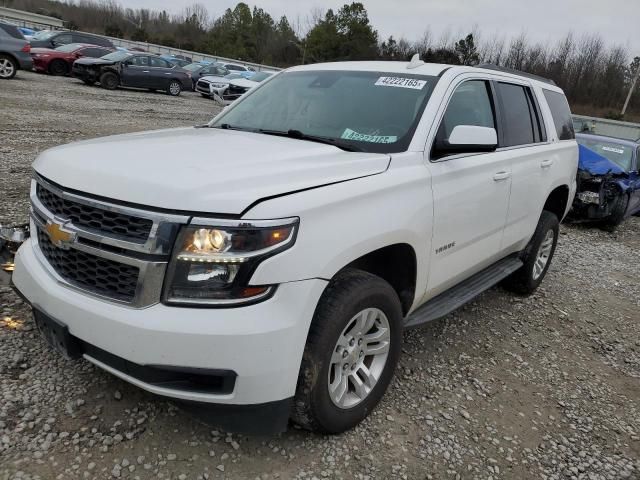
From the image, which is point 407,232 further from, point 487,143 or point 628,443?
point 628,443

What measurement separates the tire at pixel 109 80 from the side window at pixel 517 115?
1879 cm

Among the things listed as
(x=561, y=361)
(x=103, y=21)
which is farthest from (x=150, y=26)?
(x=561, y=361)

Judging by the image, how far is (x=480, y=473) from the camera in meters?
2.63

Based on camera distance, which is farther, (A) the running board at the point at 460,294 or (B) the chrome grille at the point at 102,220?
(A) the running board at the point at 460,294

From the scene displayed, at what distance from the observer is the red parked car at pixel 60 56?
2075 centimetres

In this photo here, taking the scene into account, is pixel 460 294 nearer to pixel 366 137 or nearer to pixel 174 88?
pixel 366 137

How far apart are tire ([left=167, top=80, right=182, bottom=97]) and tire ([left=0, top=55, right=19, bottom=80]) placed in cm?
631

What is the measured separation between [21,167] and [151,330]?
20.9ft

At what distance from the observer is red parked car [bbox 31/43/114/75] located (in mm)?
20750

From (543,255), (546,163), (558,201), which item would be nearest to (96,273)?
(546,163)

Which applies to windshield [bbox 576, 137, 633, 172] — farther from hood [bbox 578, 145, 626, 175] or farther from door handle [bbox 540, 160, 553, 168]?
door handle [bbox 540, 160, 553, 168]

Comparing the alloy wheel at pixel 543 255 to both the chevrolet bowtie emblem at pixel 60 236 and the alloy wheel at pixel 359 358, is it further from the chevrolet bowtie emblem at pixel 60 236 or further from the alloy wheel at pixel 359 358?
the chevrolet bowtie emblem at pixel 60 236

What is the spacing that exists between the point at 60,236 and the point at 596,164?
8.78m

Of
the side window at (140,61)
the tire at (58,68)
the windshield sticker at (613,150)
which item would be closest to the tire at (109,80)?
the side window at (140,61)
